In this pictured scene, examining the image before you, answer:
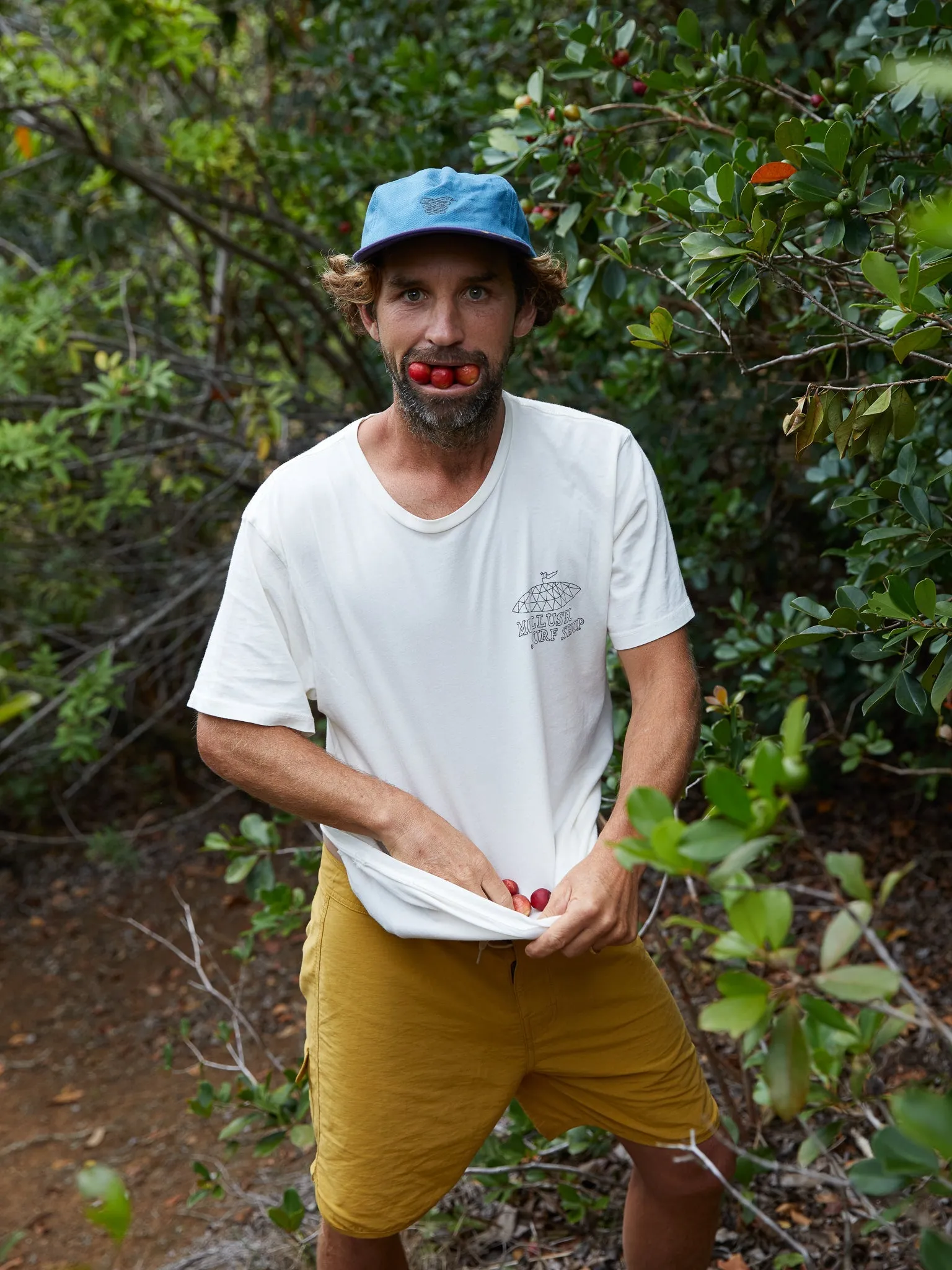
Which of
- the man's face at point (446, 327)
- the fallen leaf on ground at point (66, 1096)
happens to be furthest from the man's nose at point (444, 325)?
the fallen leaf on ground at point (66, 1096)

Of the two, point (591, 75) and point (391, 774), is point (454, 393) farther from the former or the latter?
point (591, 75)

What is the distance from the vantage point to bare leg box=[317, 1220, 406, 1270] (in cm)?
242

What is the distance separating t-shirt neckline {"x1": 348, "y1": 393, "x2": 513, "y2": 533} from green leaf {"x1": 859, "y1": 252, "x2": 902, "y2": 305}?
0.84 metres

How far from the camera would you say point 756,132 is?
9.74ft

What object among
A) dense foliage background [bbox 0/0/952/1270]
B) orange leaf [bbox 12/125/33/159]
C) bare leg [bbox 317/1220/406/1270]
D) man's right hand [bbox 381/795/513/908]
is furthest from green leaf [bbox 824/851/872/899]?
orange leaf [bbox 12/125/33/159]

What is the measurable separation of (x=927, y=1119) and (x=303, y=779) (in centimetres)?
138

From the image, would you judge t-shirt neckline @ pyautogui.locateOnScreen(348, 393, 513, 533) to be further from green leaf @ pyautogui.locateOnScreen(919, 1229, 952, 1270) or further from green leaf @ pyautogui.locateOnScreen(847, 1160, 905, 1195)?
green leaf @ pyautogui.locateOnScreen(919, 1229, 952, 1270)

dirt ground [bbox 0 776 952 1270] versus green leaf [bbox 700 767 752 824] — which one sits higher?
green leaf [bbox 700 767 752 824]

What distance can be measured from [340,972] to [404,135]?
10.7 ft

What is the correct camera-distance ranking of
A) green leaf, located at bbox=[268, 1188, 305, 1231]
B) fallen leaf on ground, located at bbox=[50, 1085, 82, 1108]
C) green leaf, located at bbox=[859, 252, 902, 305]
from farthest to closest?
fallen leaf on ground, located at bbox=[50, 1085, 82, 1108], green leaf, located at bbox=[268, 1188, 305, 1231], green leaf, located at bbox=[859, 252, 902, 305]

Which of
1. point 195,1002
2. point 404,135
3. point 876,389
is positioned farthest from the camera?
point 195,1002

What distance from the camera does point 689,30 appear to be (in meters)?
2.75

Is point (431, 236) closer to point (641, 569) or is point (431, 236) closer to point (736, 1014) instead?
point (641, 569)

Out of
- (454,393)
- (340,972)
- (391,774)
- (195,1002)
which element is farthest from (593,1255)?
(195,1002)
